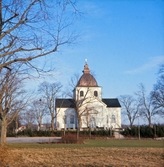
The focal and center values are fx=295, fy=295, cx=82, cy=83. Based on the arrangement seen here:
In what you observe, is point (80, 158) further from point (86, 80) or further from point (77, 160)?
point (86, 80)

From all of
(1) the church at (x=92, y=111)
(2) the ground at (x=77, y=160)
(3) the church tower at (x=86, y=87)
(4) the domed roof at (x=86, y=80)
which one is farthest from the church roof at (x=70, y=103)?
(2) the ground at (x=77, y=160)

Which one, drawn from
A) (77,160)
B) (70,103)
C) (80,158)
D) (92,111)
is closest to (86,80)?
(70,103)

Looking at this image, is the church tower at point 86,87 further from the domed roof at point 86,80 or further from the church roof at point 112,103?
the church roof at point 112,103

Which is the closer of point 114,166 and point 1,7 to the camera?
point 1,7

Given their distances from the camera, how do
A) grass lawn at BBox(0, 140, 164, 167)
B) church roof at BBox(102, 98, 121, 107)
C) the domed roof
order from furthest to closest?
1. church roof at BBox(102, 98, 121, 107)
2. the domed roof
3. grass lawn at BBox(0, 140, 164, 167)

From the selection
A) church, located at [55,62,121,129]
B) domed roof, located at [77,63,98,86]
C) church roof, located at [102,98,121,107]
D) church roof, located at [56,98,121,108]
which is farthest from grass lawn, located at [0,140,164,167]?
church roof, located at [102,98,121,107]

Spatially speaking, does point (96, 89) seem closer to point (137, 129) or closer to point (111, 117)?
point (111, 117)

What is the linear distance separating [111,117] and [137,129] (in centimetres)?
2313

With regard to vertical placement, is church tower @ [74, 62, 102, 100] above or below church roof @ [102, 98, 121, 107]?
above

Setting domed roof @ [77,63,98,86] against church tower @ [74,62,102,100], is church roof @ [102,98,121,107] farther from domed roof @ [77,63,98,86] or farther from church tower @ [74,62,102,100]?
domed roof @ [77,63,98,86]

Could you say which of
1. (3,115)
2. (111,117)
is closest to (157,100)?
(111,117)

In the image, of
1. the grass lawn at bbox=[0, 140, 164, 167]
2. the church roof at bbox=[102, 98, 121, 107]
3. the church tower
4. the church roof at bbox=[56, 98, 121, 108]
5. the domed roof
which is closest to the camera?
the grass lawn at bbox=[0, 140, 164, 167]

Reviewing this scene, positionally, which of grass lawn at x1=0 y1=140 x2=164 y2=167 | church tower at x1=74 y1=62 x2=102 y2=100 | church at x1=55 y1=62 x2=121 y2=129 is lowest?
grass lawn at x1=0 y1=140 x2=164 y2=167

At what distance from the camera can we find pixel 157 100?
5859 centimetres
